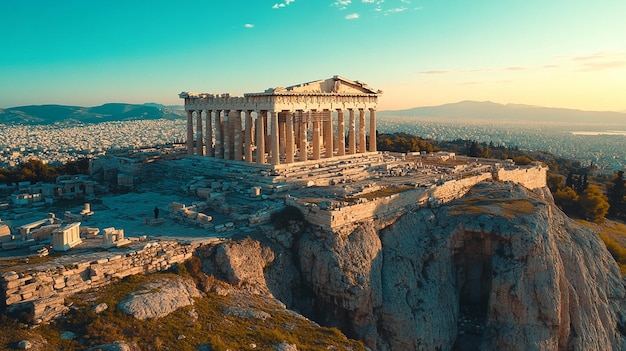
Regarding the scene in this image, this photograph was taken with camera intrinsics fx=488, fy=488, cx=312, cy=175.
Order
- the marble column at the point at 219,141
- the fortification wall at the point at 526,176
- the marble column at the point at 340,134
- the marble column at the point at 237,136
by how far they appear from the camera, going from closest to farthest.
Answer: the marble column at the point at 237,136 < the marble column at the point at 219,141 < the fortification wall at the point at 526,176 < the marble column at the point at 340,134

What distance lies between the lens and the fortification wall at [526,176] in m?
41.3

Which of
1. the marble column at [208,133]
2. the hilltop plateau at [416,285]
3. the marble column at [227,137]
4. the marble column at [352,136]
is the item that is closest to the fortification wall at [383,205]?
the hilltop plateau at [416,285]

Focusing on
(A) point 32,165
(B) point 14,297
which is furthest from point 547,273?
(A) point 32,165

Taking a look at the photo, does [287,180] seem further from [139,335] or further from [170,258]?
[139,335]

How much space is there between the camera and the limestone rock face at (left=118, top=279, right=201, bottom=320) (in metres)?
16.6

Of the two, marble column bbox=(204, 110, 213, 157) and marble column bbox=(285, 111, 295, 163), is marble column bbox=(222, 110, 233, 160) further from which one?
marble column bbox=(285, 111, 295, 163)

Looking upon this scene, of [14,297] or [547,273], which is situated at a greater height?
[14,297]

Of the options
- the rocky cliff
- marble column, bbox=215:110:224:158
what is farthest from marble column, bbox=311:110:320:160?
the rocky cliff

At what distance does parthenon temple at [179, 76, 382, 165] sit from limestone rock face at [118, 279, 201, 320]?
17144mm

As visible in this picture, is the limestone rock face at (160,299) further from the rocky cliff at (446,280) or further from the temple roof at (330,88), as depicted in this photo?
the temple roof at (330,88)

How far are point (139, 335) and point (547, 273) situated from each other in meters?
20.5

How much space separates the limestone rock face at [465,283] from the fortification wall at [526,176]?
36.2 ft

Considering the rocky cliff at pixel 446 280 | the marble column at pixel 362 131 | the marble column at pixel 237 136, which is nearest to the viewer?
the rocky cliff at pixel 446 280

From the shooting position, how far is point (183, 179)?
36.6 metres
